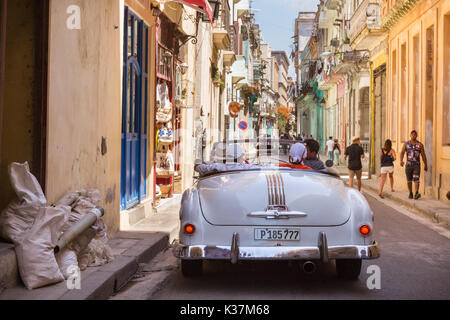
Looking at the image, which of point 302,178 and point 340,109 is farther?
point 340,109

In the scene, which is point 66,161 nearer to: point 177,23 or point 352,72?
point 177,23

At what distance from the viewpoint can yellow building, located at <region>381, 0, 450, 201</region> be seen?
1614cm

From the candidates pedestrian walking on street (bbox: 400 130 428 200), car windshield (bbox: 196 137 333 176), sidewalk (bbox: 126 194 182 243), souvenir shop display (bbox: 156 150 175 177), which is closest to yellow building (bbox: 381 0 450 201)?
pedestrian walking on street (bbox: 400 130 428 200)

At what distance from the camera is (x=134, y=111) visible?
11.8 metres

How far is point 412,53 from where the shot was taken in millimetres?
19875

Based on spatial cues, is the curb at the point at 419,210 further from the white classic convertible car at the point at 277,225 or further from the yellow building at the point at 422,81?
the white classic convertible car at the point at 277,225

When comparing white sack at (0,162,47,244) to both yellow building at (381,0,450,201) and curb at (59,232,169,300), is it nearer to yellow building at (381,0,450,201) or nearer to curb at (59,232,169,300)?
curb at (59,232,169,300)

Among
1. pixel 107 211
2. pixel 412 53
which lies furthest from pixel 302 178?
pixel 412 53

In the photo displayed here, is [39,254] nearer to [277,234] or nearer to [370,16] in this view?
[277,234]

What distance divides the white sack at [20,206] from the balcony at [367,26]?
19200 mm

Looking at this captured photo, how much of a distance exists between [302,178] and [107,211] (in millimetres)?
3253

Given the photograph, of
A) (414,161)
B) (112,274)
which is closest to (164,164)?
(414,161)

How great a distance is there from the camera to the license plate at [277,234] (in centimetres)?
610

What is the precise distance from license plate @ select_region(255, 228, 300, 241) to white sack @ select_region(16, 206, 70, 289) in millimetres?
1805
